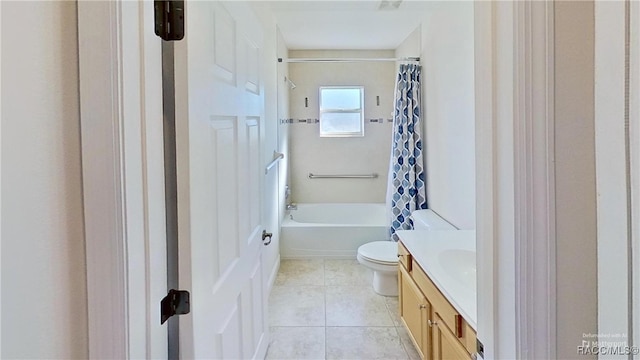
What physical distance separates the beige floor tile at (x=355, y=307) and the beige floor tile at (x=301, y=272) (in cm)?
24

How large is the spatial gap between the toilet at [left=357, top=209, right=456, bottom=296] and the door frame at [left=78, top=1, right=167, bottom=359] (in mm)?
2456

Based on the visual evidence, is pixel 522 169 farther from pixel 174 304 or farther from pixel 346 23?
pixel 346 23

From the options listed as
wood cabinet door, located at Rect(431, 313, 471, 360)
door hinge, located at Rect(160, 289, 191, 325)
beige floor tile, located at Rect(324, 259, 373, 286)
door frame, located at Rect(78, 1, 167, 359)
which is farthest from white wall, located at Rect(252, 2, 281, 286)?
door frame, located at Rect(78, 1, 167, 359)

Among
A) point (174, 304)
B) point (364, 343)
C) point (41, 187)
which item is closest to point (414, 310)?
point (364, 343)

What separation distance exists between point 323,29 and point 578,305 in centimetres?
370

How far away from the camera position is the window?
5.10 m

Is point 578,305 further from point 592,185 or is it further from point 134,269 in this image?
point 134,269

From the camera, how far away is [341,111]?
5.11m

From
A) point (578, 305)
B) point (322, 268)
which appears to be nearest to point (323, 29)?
point (322, 268)

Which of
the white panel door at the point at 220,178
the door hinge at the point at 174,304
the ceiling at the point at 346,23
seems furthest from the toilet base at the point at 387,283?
the door hinge at the point at 174,304

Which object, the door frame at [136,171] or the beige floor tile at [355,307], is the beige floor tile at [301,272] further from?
the door frame at [136,171]

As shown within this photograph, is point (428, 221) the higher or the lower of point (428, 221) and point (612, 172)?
the lower

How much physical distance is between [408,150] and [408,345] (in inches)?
77.5

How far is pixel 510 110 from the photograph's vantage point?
81 centimetres
